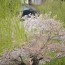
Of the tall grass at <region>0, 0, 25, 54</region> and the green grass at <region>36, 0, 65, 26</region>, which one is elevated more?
the tall grass at <region>0, 0, 25, 54</region>

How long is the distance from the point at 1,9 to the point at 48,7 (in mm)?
6703

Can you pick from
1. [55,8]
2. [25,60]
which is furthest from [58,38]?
[55,8]

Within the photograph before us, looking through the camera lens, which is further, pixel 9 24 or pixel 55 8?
pixel 55 8

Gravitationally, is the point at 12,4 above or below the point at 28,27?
above

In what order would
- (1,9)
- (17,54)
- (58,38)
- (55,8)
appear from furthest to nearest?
(55,8) → (58,38) → (17,54) → (1,9)

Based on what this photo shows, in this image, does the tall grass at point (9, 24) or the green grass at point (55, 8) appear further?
the green grass at point (55, 8)

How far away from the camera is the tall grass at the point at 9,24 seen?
24.1 ft

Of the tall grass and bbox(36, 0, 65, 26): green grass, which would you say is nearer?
the tall grass

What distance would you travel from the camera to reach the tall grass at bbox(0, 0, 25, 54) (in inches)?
289

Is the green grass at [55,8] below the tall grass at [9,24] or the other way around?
below

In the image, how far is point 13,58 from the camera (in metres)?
9.37

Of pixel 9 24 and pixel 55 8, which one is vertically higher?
pixel 9 24

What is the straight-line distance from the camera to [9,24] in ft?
24.9

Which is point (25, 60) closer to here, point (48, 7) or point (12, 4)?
point (12, 4)
